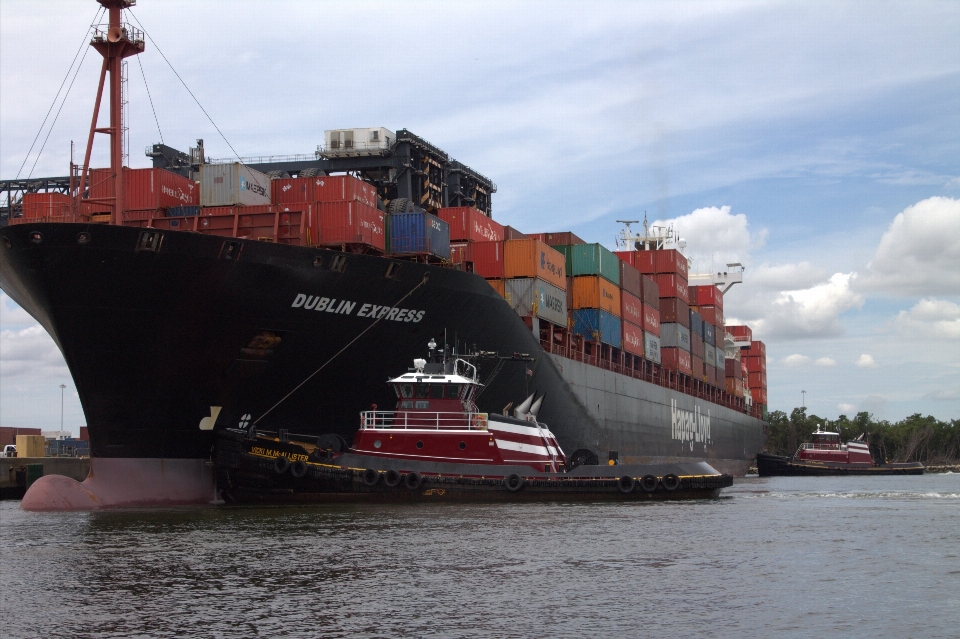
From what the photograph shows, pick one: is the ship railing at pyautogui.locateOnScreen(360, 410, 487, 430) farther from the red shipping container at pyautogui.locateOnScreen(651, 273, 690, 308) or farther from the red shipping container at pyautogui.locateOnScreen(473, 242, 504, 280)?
the red shipping container at pyautogui.locateOnScreen(651, 273, 690, 308)

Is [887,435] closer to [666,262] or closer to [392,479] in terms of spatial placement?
[666,262]

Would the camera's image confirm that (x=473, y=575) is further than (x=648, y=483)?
No

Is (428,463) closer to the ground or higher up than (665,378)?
closer to the ground

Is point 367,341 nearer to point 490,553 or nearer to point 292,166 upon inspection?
point 490,553

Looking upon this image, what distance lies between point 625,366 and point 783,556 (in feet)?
102

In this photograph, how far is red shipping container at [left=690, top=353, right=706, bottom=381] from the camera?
59.6m

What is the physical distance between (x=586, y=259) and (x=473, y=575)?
2890 cm

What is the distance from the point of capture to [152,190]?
28375mm

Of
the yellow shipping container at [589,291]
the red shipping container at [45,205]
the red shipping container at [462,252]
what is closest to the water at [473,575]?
the red shipping container at [45,205]

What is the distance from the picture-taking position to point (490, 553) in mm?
17312

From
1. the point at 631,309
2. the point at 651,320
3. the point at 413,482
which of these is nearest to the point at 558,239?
the point at 631,309

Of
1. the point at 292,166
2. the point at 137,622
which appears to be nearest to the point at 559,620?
the point at 137,622

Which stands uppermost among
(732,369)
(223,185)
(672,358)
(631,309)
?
(223,185)

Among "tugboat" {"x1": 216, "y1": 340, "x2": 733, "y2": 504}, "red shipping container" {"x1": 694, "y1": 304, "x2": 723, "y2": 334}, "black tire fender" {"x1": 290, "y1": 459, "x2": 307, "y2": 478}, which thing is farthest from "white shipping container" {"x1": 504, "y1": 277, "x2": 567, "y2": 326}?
"red shipping container" {"x1": 694, "y1": 304, "x2": 723, "y2": 334}
